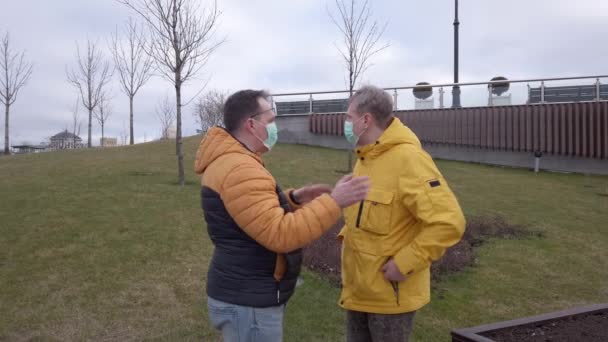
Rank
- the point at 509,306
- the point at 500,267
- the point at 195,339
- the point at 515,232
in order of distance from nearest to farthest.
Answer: the point at 195,339, the point at 509,306, the point at 500,267, the point at 515,232

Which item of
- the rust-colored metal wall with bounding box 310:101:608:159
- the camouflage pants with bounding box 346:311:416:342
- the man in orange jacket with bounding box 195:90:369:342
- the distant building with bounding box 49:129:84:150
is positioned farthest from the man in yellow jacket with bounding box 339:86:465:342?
the distant building with bounding box 49:129:84:150

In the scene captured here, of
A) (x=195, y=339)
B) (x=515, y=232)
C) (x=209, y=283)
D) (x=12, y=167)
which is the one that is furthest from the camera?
(x=12, y=167)

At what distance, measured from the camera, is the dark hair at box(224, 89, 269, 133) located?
2.66m

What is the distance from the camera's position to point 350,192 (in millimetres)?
2457

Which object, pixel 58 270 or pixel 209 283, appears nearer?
pixel 209 283

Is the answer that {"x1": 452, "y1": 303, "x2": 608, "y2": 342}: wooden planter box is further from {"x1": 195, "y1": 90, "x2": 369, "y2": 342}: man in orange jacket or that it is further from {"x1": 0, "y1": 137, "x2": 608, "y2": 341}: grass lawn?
{"x1": 195, "y1": 90, "x2": 369, "y2": 342}: man in orange jacket

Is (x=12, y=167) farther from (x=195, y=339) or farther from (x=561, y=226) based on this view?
(x=561, y=226)

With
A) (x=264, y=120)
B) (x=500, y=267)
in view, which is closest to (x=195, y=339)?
(x=264, y=120)

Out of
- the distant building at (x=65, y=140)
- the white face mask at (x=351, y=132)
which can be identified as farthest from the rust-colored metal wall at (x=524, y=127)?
the distant building at (x=65, y=140)

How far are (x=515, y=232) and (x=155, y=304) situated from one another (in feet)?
19.5

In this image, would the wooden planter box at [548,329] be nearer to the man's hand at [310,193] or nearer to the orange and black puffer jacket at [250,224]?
the man's hand at [310,193]

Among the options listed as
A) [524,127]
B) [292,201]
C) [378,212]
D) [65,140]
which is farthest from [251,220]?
[65,140]

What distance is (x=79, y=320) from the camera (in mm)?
5242

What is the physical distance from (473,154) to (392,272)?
16834mm
